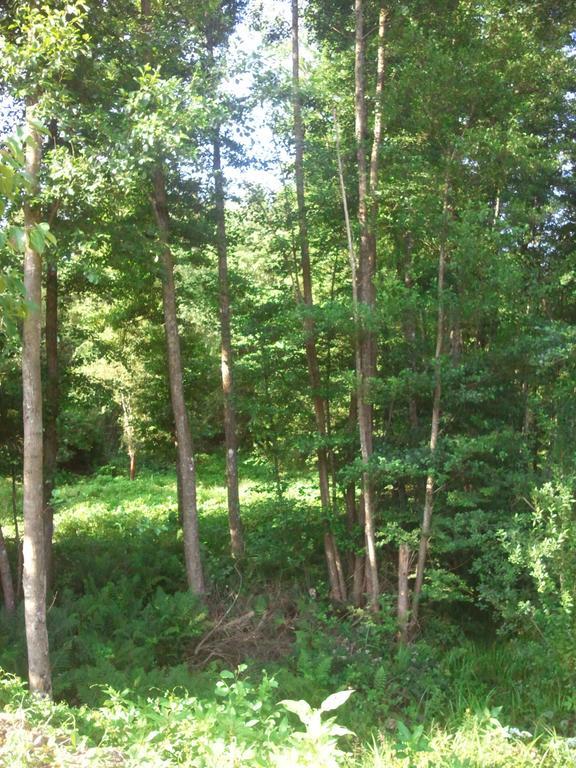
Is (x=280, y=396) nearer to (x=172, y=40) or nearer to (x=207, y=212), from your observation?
(x=207, y=212)

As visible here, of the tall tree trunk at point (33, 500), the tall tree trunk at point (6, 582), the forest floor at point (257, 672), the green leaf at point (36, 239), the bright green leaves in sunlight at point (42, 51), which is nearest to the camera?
the green leaf at point (36, 239)

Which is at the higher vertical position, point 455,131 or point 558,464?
point 455,131

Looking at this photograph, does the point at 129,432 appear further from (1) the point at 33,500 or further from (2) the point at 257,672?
(1) the point at 33,500

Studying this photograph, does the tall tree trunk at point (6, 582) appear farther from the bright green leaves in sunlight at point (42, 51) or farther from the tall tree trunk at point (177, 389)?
the bright green leaves in sunlight at point (42, 51)

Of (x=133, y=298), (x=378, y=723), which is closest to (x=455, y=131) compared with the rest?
(x=133, y=298)

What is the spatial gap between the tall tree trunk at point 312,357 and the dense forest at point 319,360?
2.3 inches

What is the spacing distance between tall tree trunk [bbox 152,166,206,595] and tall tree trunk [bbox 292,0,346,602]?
82.0 inches

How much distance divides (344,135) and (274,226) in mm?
2020

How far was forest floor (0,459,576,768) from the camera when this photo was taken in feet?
14.6

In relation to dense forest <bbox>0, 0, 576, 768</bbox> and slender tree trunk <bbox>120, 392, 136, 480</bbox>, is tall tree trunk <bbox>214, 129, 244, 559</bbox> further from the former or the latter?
slender tree trunk <bbox>120, 392, 136, 480</bbox>

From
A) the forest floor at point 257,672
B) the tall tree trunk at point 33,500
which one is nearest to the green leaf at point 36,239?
the forest floor at point 257,672

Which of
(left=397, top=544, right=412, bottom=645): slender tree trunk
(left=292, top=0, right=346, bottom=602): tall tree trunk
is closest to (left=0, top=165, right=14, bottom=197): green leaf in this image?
(left=397, top=544, right=412, bottom=645): slender tree trunk

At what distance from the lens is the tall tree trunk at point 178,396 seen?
10.4 meters

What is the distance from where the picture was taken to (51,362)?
1147 centimetres
